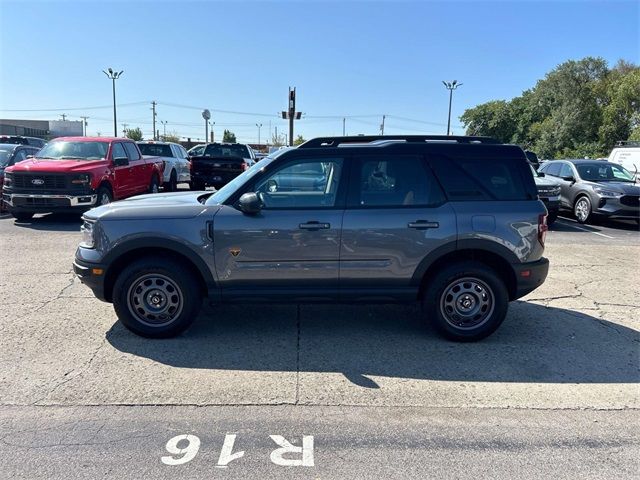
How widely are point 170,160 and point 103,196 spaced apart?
6.45m

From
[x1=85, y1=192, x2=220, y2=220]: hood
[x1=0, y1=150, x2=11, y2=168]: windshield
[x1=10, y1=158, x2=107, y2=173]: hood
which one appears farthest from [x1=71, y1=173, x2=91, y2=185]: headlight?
[x1=85, y1=192, x2=220, y2=220]: hood

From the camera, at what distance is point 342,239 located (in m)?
4.44

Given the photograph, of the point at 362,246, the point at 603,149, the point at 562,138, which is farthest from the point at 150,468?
the point at 562,138

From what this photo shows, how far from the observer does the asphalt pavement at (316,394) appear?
2.90 m

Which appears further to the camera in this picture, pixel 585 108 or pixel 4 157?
pixel 585 108

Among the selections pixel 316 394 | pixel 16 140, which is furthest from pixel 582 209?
pixel 16 140

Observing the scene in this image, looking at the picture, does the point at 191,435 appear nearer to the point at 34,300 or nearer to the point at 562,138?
the point at 34,300

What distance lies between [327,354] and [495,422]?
1.53 metres

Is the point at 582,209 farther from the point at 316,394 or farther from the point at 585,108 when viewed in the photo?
the point at 585,108

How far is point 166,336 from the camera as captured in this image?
4625 mm

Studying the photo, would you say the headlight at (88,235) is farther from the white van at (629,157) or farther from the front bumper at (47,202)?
the white van at (629,157)

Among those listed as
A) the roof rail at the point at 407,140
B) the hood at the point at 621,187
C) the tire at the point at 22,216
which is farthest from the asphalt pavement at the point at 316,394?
the hood at the point at 621,187

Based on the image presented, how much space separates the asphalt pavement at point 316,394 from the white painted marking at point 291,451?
14 millimetres

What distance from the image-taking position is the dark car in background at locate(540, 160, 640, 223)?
12102mm
